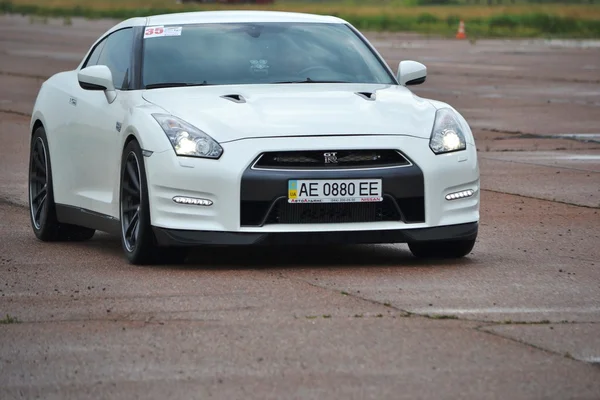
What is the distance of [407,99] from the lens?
368 inches

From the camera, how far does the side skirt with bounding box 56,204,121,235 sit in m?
9.52

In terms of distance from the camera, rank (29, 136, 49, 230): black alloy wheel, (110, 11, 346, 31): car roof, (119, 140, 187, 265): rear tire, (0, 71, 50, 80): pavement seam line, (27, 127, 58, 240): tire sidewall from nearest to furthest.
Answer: (119, 140, 187, 265): rear tire
(110, 11, 346, 31): car roof
(27, 127, 58, 240): tire sidewall
(29, 136, 49, 230): black alloy wheel
(0, 71, 50, 80): pavement seam line

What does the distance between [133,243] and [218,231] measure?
66cm

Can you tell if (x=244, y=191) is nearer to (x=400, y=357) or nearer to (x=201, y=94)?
(x=201, y=94)

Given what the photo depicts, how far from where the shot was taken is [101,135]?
971 centimetres

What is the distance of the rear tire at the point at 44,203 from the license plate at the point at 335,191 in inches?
97.2

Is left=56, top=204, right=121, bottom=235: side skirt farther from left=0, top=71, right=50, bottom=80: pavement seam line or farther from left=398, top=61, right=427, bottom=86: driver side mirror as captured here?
left=0, top=71, right=50, bottom=80: pavement seam line

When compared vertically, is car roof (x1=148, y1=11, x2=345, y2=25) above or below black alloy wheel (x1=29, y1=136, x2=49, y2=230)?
above

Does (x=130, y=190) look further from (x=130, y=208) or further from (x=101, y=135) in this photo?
(x=101, y=135)

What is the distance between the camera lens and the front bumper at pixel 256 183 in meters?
8.55

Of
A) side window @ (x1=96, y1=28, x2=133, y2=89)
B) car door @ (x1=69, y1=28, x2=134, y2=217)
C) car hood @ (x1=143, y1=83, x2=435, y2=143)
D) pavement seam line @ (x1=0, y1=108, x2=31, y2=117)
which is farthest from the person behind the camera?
pavement seam line @ (x1=0, y1=108, x2=31, y2=117)

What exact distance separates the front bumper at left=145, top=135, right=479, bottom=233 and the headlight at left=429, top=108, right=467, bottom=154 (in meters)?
0.06

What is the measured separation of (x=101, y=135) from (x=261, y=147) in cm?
150

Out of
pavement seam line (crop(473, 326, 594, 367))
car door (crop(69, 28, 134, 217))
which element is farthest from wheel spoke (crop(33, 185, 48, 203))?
pavement seam line (crop(473, 326, 594, 367))
